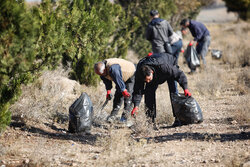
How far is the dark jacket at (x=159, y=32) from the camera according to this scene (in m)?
8.77

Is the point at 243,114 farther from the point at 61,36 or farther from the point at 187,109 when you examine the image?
the point at 61,36

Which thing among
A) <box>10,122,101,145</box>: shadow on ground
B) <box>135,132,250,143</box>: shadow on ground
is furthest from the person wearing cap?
<box>135,132,250,143</box>: shadow on ground

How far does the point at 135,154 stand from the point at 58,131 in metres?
1.91

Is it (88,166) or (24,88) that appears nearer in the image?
(88,166)

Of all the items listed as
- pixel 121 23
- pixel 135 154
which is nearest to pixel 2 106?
pixel 135 154

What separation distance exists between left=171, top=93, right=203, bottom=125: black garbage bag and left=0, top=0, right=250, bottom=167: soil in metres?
0.15

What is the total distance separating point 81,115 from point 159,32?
12.9 feet

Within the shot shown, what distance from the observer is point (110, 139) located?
15.9ft

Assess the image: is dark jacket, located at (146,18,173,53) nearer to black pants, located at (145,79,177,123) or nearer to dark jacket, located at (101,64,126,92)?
black pants, located at (145,79,177,123)

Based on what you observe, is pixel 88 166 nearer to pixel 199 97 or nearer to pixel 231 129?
pixel 231 129

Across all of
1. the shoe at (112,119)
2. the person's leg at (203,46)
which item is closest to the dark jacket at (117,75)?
the shoe at (112,119)

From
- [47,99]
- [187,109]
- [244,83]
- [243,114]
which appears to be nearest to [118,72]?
→ [187,109]

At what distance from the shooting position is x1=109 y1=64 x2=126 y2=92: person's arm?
576 centimetres

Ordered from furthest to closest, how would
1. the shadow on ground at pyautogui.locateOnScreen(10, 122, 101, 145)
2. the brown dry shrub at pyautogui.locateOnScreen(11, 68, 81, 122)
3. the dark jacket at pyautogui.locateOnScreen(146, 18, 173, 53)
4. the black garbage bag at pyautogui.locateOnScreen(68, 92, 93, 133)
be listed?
the dark jacket at pyautogui.locateOnScreen(146, 18, 173, 53), the brown dry shrub at pyautogui.locateOnScreen(11, 68, 81, 122), the black garbage bag at pyautogui.locateOnScreen(68, 92, 93, 133), the shadow on ground at pyautogui.locateOnScreen(10, 122, 101, 145)
